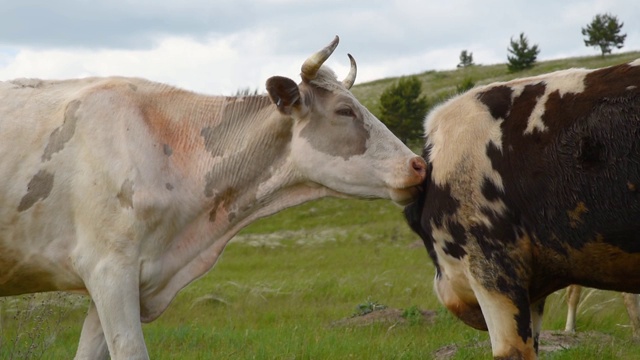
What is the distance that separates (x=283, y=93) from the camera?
6707 millimetres

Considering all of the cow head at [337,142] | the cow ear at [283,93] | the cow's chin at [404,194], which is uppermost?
the cow ear at [283,93]

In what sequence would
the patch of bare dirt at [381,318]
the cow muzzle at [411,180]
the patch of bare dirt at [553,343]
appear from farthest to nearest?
the patch of bare dirt at [381,318], the patch of bare dirt at [553,343], the cow muzzle at [411,180]

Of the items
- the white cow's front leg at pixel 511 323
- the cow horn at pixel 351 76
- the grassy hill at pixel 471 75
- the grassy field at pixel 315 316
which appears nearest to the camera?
the white cow's front leg at pixel 511 323

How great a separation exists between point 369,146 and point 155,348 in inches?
166

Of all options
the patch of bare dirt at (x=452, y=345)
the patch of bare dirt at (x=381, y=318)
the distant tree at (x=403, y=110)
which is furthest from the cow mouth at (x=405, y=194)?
the distant tree at (x=403, y=110)

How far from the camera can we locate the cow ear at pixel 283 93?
663cm

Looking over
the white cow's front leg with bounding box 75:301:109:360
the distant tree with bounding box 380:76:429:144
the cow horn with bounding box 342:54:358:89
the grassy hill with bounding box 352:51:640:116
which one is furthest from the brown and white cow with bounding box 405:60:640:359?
the grassy hill with bounding box 352:51:640:116

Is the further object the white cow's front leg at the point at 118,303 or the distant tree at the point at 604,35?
the distant tree at the point at 604,35

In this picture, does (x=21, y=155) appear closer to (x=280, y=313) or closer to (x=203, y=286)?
(x=280, y=313)

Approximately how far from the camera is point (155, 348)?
383 inches

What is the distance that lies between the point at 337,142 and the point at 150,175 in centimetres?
143

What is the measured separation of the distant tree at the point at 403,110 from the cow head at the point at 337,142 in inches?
1730

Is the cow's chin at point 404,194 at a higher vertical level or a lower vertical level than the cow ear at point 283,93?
lower

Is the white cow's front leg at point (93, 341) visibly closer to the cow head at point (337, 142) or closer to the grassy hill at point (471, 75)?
the cow head at point (337, 142)
